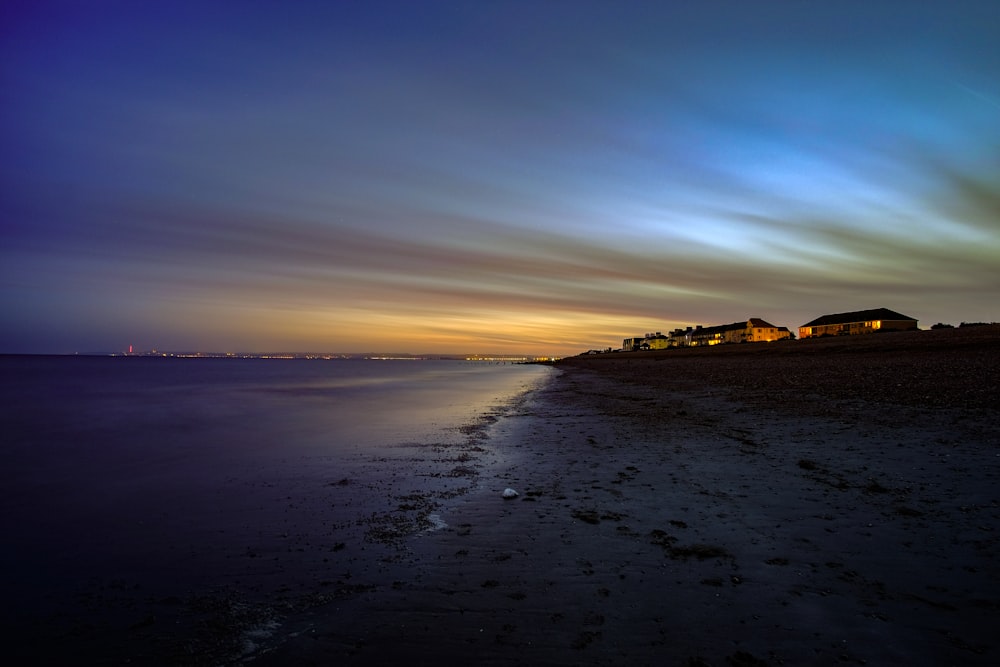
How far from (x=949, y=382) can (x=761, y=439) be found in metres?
11.1

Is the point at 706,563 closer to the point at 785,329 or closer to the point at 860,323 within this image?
the point at 860,323

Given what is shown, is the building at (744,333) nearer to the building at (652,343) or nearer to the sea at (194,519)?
the building at (652,343)

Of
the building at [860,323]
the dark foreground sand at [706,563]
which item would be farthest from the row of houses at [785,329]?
the dark foreground sand at [706,563]

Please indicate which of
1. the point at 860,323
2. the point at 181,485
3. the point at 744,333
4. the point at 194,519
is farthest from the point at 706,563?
the point at 744,333

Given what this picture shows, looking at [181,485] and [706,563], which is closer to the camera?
[706,563]

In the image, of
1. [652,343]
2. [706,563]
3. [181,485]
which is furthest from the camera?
[652,343]

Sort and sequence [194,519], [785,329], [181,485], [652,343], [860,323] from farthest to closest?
[652,343] → [785,329] → [860,323] → [181,485] → [194,519]

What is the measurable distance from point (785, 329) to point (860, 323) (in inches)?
1396

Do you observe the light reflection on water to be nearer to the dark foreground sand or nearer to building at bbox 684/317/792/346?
the dark foreground sand

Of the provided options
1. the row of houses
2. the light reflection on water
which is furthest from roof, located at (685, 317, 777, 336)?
the light reflection on water

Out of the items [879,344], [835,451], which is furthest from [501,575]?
[879,344]

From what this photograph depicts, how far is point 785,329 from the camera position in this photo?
117688 mm

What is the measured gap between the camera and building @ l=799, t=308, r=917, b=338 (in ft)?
253

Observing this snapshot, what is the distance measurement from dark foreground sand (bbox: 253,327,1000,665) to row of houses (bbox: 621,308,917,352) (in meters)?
81.4
